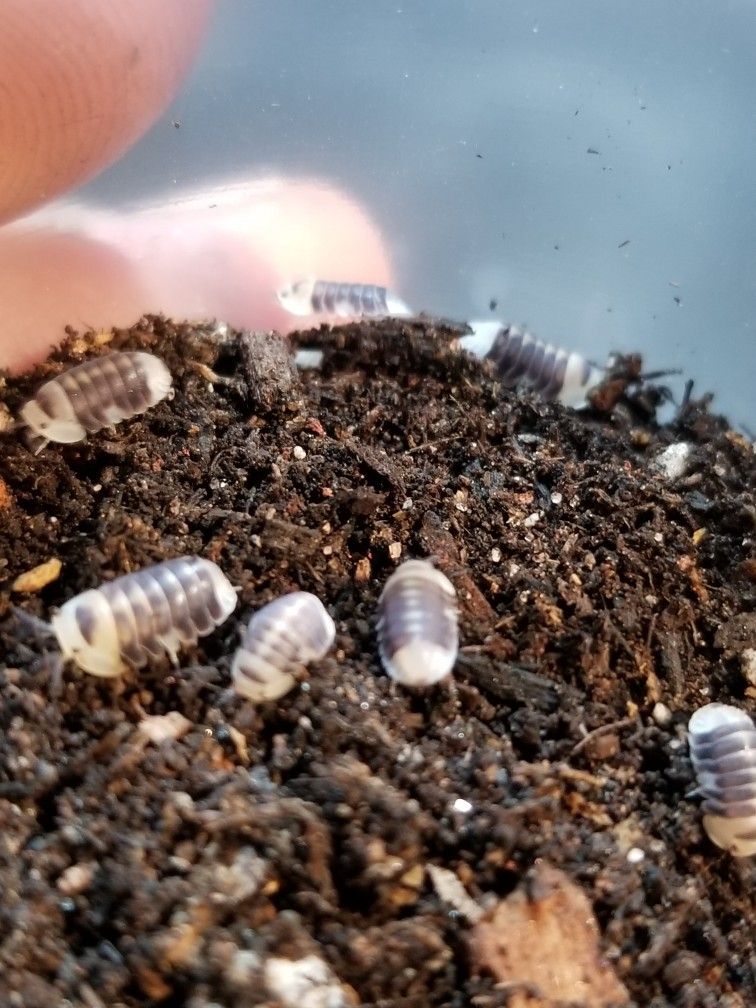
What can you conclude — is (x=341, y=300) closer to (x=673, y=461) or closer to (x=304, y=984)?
(x=673, y=461)

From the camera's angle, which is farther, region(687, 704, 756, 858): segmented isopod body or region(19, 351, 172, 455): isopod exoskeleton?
region(19, 351, 172, 455): isopod exoskeleton

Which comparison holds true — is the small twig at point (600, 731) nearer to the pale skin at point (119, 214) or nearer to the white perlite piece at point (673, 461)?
the white perlite piece at point (673, 461)

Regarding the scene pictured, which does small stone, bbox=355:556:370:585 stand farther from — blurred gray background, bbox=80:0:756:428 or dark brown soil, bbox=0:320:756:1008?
blurred gray background, bbox=80:0:756:428

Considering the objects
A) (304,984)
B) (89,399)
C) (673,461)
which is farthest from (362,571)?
(673,461)

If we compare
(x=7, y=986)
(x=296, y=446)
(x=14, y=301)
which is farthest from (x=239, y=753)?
(x=14, y=301)

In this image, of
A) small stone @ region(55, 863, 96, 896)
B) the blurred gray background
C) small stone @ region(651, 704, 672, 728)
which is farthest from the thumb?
small stone @ region(651, 704, 672, 728)

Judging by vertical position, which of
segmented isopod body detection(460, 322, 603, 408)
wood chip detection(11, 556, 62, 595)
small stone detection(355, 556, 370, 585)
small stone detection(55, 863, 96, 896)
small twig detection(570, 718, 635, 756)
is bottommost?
small stone detection(55, 863, 96, 896)
